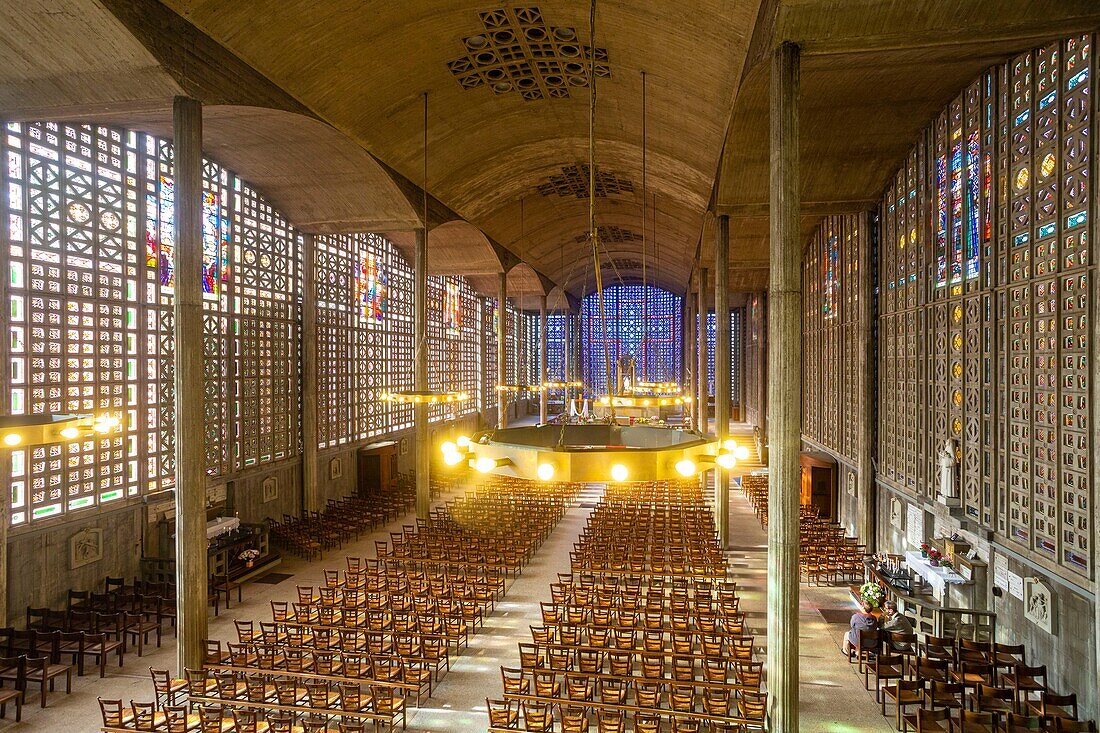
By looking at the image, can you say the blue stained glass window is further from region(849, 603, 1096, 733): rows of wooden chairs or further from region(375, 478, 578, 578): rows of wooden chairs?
region(375, 478, 578, 578): rows of wooden chairs

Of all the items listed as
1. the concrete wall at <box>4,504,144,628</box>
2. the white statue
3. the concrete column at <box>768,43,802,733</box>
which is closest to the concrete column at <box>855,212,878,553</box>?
the white statue

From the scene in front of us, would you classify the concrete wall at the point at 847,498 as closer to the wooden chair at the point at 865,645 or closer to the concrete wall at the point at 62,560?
the wooden chair at the point at 865,645

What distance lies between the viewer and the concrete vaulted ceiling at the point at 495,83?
830 cm

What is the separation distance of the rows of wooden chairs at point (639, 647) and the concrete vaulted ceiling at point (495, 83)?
26.6 ft

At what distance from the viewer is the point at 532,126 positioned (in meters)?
17.9

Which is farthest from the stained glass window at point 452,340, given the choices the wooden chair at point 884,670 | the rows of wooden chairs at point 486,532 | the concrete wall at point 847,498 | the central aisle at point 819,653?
the wooden chair at point 884,670

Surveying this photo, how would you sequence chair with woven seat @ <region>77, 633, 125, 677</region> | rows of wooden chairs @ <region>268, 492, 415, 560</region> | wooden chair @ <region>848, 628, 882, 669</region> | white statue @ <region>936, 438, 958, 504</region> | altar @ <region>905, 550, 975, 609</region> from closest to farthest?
wooden chair @ <region>848, 628, 882, 669</region>, chair with woven seat @ <region>77, 633, 125, 677</region>, altar @ <region>905, 550, 975, 609</region>, white statue @ <region>936, 438, 958, 504</region>, rows of wooden chairs @ <region>268, 492, 415, 560</region>

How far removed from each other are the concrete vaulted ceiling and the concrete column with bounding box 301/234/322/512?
135cm

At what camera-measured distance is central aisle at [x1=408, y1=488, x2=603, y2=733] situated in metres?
8.27

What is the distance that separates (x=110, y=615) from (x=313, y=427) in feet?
29.5

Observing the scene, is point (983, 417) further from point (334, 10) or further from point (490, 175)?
point (490, 175)

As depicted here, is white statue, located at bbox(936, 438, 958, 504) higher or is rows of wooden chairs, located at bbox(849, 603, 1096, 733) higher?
white statue, located at bbox(936, 438, 958, 504)

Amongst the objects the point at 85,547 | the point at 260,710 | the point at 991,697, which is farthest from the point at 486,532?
the point at 991,697

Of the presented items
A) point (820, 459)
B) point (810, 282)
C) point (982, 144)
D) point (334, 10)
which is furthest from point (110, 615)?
point (810, 282)
